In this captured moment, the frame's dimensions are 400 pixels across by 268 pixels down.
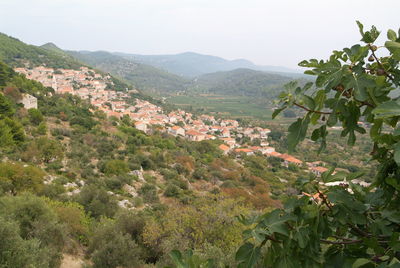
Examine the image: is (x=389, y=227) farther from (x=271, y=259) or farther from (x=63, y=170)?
(x=63, y=170)

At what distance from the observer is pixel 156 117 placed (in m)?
62.5

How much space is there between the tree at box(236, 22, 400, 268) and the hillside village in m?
44.1

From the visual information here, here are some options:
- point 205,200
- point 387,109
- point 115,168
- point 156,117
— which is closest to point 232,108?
point 156,117

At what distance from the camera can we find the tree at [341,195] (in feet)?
3.36

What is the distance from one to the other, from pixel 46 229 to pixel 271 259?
8.02 metres

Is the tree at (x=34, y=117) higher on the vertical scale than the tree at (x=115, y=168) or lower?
higher

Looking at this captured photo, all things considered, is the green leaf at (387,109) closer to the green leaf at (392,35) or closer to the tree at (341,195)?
the tree at (341,195)

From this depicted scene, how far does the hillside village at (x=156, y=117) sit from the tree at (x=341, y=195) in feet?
145

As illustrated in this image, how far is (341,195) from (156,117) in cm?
6246

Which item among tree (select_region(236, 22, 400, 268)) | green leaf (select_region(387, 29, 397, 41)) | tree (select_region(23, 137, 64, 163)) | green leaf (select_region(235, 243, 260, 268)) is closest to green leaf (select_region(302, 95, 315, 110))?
tree (select_region(236, 22, 400, 268))

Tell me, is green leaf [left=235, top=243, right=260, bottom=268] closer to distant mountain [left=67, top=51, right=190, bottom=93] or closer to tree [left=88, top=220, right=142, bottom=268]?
tree [left=88, top=220, right=142, bottom=268]

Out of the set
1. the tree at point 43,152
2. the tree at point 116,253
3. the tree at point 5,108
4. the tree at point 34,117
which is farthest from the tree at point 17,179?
the tree at point 34,117

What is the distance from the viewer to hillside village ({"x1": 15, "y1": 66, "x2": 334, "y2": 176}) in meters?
51.2

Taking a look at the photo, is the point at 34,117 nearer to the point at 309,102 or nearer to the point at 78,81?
the point at 309,102
